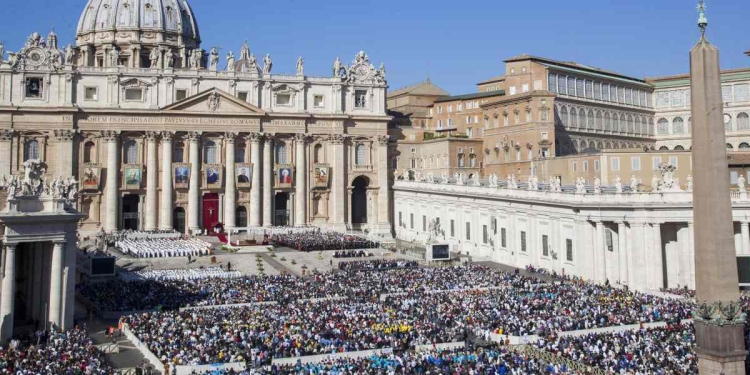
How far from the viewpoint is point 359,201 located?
8388 cm

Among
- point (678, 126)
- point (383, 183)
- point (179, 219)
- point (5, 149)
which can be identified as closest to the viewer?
point (5, 149)

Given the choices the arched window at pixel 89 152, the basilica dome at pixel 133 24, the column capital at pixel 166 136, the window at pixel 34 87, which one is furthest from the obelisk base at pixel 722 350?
the basilica dome at pixel 133 24

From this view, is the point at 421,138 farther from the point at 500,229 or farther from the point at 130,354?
the point at 130,354

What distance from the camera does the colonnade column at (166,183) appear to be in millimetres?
74062

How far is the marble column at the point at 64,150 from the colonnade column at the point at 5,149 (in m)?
4.10

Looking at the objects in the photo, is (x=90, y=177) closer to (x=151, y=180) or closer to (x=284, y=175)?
(x=151, y=180)

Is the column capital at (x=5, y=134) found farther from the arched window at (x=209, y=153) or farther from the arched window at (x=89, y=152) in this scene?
the arched window at (x=209, y=153)

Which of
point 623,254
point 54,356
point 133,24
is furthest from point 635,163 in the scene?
point 133,24

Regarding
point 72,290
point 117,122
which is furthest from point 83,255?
point 72,290

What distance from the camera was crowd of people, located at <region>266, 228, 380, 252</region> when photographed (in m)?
60.0

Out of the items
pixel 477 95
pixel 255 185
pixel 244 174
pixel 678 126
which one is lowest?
pixel 255 185

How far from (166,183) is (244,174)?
7833mm

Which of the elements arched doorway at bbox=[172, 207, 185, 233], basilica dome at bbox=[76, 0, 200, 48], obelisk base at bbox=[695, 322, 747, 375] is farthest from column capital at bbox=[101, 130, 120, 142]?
obelisk base at bbox=[695, 322, 747, 375]

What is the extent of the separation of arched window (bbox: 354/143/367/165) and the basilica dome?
29361 mm
